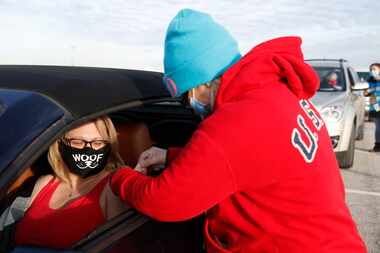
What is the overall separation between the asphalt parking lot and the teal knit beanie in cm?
303

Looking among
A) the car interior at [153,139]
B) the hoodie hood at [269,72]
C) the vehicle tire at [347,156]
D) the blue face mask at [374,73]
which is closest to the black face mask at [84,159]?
the car interior at [153,139]

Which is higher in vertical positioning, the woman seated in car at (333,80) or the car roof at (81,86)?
the car roof at (81,86)

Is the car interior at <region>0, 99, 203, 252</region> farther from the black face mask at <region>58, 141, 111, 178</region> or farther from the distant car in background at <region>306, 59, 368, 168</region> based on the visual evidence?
the distant car in background at <region>306, 59, 368, 168</region>

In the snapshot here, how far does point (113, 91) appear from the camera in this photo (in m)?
1.84

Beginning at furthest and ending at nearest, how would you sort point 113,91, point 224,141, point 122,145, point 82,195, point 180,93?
1. point 122,145
2. point 82,195
3. point 113,91
4. point 180,93
5. point 224,141

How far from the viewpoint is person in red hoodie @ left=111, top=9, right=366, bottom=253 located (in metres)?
1.34

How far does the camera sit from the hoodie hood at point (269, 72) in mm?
1484

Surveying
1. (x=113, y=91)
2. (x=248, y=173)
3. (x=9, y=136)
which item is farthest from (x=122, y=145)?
(x=248, y=173)

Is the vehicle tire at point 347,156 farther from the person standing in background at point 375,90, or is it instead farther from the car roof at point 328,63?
the person standing in background at point 375,90

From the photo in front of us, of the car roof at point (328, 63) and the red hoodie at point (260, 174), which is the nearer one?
the red hoodie at point (260, 174)

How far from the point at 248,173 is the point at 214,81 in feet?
1.39

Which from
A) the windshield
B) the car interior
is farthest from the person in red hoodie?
the windshield

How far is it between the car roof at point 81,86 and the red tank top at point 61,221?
44 centimetres

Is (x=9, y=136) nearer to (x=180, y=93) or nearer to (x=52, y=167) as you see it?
(x=180, y=93)
